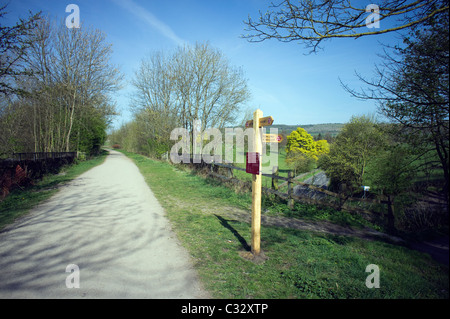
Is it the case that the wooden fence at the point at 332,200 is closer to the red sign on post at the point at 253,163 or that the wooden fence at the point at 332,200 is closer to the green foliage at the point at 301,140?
the red sign on post at the point at 253,163

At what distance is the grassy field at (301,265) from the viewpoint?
9.40ft

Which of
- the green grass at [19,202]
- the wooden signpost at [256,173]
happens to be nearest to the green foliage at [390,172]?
the wooden signpost at [256,173]

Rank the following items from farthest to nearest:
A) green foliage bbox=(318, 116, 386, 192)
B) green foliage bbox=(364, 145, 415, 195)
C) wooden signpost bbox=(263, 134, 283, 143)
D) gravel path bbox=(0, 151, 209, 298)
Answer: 1. green foliage bbox=(318, 116, 386, 192)
2. green foliage bbox=(364, 145, 415, 195)
3. wooden signpost bbox=(263, 134, 283, 143)
4. gravel path bbox=(0, 151, 209, 298)

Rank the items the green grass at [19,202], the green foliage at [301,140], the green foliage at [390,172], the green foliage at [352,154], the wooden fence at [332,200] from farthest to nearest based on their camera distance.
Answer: the green foliage at [301,140]
the green foliage at [352,154]
the green foliage at [390,172]
the wooden fence at [332,200]
the green grass at [19,202]

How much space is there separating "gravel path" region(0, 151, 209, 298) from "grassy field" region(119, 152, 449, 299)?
16.0 inches

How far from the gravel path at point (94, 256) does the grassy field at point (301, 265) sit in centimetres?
41

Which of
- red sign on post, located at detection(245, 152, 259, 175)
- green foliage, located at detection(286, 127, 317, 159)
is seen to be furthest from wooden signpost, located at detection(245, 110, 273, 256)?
green foliage, located at detection(286, 127, 317, 159)

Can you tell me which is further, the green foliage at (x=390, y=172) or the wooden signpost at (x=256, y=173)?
the green foliage at (x=390, y=172)

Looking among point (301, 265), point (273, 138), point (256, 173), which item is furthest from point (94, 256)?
point (273, 138)

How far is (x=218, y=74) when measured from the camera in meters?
19.6

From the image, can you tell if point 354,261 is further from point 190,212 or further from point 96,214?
point 96,214

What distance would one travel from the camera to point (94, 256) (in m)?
3.63

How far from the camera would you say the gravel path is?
2768 mm

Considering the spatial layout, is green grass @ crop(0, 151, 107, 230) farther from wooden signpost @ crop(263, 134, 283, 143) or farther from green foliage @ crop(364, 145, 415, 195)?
green foliage @ crop(364, 145, 415, 195)
